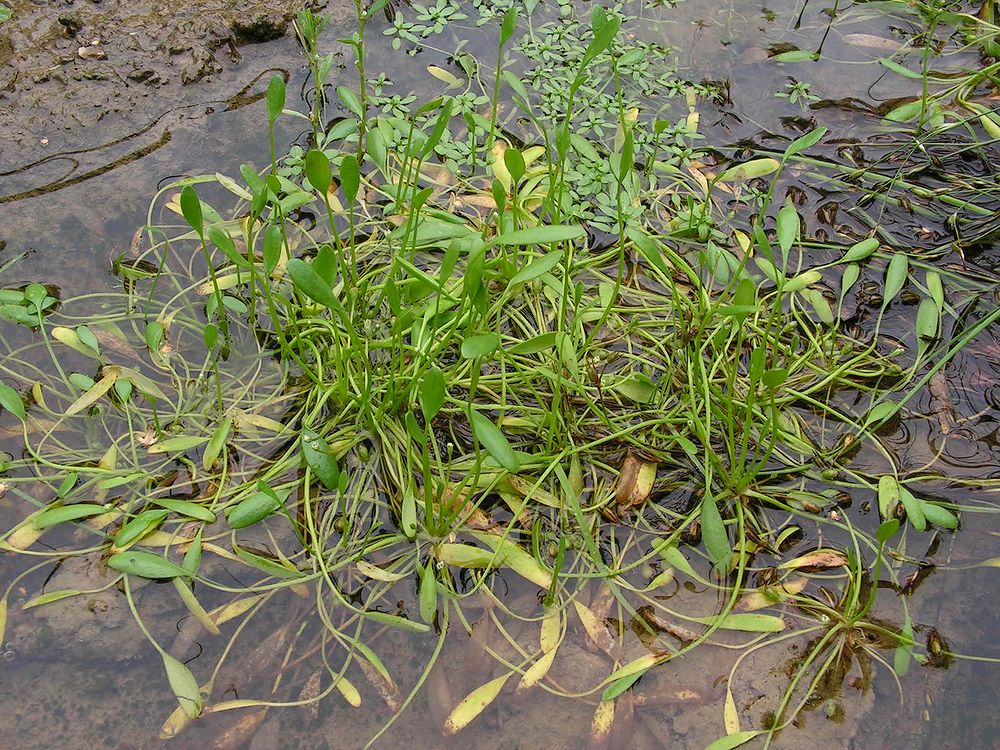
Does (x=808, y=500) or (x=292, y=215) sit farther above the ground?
(x=292, y=215)

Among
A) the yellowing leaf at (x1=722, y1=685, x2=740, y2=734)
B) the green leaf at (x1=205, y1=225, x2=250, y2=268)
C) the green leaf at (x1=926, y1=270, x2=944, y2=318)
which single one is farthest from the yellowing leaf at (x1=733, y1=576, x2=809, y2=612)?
the green leaf at (x1=205, y1=225, x2=250, y2=268)

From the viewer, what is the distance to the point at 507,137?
95.3 inches

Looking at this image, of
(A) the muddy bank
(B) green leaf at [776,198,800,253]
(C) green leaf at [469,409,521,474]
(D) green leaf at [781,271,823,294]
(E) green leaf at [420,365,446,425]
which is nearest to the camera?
(E) green leaf at [420,365,446,425]

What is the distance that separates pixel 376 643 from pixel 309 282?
2.16 ft

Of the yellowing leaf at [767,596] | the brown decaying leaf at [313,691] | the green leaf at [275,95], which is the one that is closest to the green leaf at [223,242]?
the green leaf at [275,95]

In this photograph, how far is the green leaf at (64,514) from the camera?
1.61 meters

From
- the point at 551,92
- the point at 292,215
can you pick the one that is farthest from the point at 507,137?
the point at 292,215

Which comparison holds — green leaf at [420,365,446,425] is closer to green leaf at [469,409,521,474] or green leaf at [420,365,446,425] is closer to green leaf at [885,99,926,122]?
green leaf at [469,409,521,474]

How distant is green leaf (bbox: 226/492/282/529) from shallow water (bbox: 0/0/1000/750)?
0.18 meters

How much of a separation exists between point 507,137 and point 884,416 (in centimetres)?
123

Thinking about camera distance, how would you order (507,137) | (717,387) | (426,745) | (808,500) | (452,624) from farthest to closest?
(507,137)
(717,387)
(808,500)
(452,624)
(426,745)

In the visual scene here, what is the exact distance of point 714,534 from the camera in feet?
5.25

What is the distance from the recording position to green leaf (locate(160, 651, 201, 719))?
148 cm

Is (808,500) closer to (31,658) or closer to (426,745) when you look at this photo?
(426,745)
